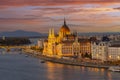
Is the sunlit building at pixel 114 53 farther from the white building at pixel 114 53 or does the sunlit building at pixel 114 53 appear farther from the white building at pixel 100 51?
the white building at pixel 100 51

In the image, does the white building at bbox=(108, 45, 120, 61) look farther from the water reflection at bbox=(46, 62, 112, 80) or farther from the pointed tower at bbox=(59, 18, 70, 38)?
the pointed tower at bbox=(59, 18, 70, 38)

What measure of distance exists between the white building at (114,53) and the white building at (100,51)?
0.60 feet

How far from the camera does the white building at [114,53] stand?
19438 millimetres

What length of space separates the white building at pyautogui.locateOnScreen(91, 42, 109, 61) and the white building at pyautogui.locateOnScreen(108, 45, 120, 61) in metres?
0.18

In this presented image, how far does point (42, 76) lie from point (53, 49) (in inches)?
479

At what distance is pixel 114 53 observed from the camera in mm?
19578

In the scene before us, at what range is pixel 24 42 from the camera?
48938mm

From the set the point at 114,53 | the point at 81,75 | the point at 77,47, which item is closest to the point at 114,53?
the point at 114,53

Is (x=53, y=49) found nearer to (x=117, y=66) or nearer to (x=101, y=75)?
(x=117, y=66)

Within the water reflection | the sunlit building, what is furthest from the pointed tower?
the water reflection

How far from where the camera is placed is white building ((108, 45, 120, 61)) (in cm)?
1944

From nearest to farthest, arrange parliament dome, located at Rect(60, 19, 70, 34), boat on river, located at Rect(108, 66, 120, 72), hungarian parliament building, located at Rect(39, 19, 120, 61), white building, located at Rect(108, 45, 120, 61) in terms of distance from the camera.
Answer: boat on river, located at Rect(108, 66, 120, 72)
white building, located at Rect(108, 45, 120, 61)
hungarian parliament building, located at Rect(39, 19, 120, 61)
parliament dome, located at Rect(60, 19, 70, 34)

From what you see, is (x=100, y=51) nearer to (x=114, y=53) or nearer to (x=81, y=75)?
(x=114, y=53)

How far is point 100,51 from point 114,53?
34.6 inches
